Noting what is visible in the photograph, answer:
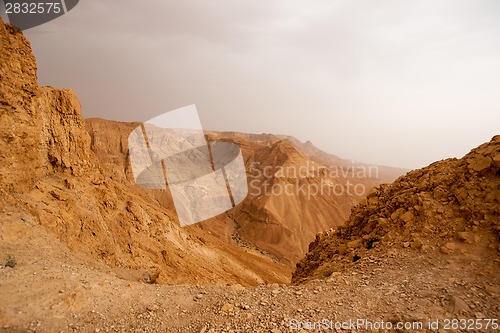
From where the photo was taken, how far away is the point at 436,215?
5.91m

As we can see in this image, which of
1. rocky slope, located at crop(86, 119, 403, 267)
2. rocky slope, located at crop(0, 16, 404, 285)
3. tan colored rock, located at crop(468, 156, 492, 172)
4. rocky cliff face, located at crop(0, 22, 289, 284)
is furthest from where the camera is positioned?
rocky slope, located at crop(86, 119, 403, 267)

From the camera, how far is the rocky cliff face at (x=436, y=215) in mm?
5379

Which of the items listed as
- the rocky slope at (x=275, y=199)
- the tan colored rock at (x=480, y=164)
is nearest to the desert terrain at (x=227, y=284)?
the tan colored rock at (x=480, y=164)

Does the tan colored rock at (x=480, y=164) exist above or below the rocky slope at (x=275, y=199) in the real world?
above

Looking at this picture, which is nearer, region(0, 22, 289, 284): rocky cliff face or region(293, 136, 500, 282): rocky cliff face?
region(293, 136, 500, 282): rocky cliff face

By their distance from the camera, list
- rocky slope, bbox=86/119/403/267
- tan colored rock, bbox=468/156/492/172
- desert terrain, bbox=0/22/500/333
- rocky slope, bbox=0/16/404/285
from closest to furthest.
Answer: desert terrain, bbox=0/22/500/333, tan colored rock, bbox=468/156/492/172, rocky slope, bbox=0/16/404/285, rocky slope, bbox=86/119/403/267

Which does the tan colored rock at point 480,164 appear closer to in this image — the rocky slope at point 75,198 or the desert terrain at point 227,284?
the desert terrain at point 227,284

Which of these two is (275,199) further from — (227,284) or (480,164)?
(480,164)

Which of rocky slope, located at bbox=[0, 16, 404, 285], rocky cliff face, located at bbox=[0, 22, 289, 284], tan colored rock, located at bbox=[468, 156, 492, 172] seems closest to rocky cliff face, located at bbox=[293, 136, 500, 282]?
tan colored rock, located at bbox=[468, 156, 492, 172]

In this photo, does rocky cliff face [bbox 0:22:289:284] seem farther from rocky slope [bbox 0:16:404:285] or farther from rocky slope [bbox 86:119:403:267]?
rocky slope [bbox 86:119:403:267]

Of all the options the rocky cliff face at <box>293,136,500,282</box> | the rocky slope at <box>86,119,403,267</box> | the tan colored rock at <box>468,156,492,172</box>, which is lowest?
the rocky slope at <box>86,119,403,267</box>

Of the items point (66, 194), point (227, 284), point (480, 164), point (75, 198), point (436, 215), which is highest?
point (480, 164)

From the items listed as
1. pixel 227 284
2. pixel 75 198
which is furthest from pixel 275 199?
pixel 227 284

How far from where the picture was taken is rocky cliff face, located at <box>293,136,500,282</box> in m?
5.38
